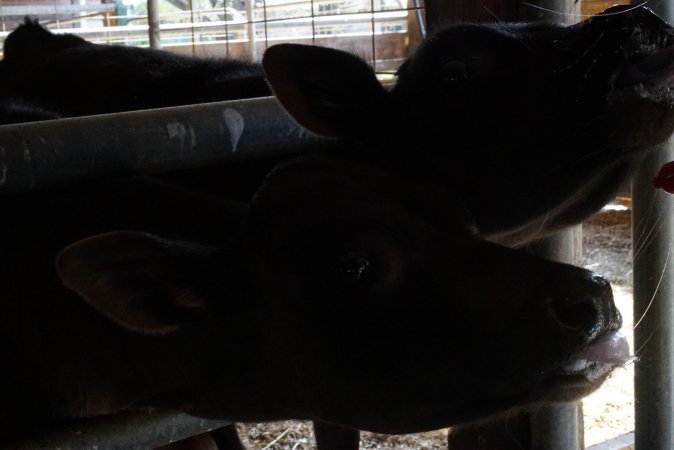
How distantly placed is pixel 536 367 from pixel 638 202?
3.26 feet

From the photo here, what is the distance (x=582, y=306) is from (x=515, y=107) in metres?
0.91

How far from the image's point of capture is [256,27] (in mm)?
9031

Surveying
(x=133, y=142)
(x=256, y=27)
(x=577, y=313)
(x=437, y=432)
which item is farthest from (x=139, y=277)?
(x=256, y=27)

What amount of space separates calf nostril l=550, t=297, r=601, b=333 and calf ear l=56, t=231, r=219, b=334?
2.13 feet

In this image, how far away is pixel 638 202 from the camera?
2.49 m

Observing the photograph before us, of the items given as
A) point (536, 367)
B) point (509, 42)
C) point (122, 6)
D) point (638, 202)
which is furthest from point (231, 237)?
point (122, 6)

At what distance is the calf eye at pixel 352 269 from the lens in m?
1.72

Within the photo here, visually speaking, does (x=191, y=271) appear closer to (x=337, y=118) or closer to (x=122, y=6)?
(x=337, y=118)

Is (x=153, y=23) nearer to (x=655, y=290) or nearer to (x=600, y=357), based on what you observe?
(x=655, y=290)

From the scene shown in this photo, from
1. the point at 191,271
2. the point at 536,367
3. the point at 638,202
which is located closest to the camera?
the point at 536,367

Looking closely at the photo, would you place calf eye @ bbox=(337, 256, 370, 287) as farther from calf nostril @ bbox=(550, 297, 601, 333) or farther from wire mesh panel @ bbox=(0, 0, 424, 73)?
wire mesh panel @ bbox=(0, 0, 424, 73)

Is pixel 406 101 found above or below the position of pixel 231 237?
above

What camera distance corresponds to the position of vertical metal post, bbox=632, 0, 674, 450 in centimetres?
244

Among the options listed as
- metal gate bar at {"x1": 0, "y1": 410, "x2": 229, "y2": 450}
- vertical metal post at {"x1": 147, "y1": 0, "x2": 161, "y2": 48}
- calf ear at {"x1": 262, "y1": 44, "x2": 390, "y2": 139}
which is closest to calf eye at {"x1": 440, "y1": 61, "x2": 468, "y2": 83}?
calf ear at {"x1": 262, "y1": 44, "x2": 390, "y2": 139}
